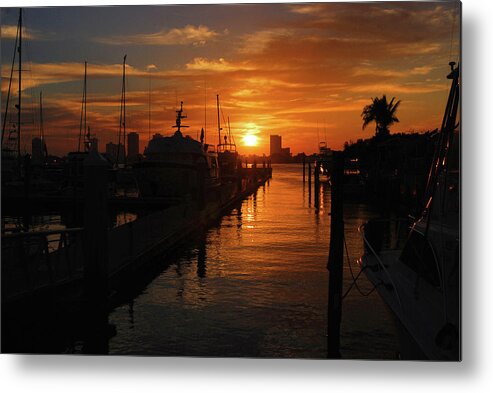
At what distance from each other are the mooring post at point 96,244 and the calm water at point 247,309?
0.30 m

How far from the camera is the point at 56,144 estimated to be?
976 centimetres

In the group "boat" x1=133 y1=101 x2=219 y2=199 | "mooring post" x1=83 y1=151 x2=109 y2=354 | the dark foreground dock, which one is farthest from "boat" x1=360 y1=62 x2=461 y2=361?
"boat" x1=133 y1=101 x2=219 y2=199

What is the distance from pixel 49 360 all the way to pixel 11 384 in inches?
19.6

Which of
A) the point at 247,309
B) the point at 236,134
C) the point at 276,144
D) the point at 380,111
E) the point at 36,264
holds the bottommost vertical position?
the point at 247,309

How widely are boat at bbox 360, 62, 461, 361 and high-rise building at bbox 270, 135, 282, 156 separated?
8.90ft

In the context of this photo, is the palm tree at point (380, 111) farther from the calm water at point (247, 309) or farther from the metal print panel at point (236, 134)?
the calm water at point (247, 309)

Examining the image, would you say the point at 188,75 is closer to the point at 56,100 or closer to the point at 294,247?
the point at 56,100

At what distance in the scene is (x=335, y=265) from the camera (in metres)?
8.13

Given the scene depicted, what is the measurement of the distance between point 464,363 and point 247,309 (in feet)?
12.0

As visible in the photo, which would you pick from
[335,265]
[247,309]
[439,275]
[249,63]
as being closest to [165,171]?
[247,309]

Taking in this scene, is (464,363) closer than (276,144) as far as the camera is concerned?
Yes

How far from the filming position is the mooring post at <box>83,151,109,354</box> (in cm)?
841

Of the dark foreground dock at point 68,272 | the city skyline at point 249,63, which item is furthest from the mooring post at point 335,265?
the dark foreground dock at point 68,272

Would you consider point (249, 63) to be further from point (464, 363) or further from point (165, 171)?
point (165, 171)
